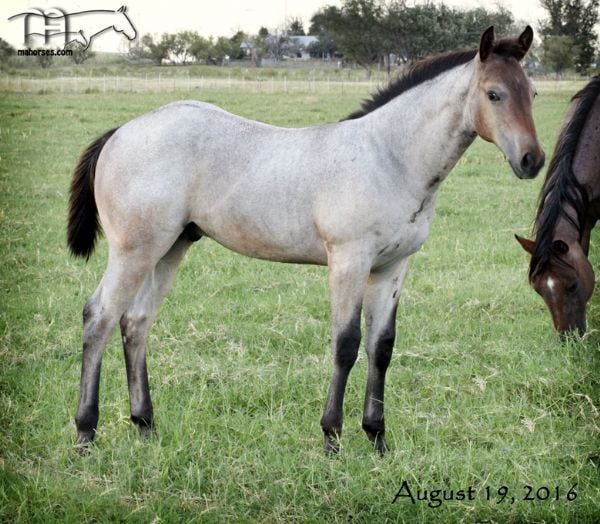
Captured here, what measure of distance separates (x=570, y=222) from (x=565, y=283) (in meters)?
0.51

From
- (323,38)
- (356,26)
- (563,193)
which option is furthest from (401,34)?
(563,193)

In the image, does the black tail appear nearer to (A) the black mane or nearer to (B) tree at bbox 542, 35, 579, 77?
(A) the black mane

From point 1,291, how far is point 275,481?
13.6 feet

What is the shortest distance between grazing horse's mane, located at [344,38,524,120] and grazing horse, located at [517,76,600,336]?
192 cm

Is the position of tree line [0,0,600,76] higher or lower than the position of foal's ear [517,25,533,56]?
higher

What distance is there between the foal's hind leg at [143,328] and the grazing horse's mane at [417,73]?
1348 mm

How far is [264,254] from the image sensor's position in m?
4.28

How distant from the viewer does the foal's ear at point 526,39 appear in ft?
11.6

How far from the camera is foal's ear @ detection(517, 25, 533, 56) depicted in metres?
3.54

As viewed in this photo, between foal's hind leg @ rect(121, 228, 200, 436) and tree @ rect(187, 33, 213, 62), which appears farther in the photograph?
tree @ rect(187, 33, 213, 62)

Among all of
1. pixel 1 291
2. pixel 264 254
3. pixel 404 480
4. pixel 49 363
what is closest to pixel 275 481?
pixel 404 480

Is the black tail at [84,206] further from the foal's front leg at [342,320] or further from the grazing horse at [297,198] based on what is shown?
the foal's front leg at [342,320]

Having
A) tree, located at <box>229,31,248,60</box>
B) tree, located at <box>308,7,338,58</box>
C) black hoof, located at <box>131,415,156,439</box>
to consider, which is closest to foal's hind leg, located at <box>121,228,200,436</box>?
black hoof, located at <box>131,415,156,439</box>

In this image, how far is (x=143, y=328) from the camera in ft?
14.5
